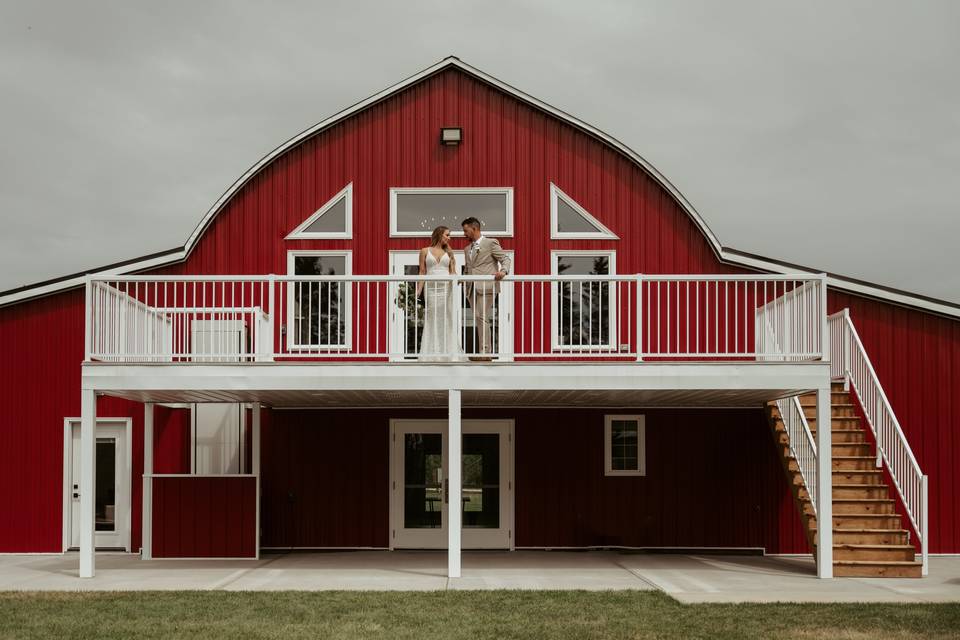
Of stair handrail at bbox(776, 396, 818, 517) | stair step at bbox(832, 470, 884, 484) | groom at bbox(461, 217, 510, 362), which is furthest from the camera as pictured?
stair step at bbox(832, 470, 884, 484)

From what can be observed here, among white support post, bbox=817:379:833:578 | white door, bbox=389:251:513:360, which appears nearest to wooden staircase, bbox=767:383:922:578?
white support post, bbox=817:379:833:578

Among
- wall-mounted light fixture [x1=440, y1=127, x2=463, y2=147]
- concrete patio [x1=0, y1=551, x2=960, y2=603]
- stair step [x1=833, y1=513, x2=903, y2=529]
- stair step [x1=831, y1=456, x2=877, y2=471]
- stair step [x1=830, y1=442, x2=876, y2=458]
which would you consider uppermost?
wall-mounted light fixture [x1=440, y1=127, x2=463, y2=147]

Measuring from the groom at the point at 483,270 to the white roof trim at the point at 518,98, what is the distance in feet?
14.8

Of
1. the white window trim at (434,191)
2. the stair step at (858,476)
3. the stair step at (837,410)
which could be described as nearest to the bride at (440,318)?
the white window trim at (434,191)

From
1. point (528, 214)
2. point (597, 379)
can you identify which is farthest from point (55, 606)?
point (528, 214)

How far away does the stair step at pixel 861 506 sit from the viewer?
14164 millimetres

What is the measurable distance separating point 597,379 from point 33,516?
9.50 m

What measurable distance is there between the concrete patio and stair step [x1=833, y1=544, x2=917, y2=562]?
0.35 m

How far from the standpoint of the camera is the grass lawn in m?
9.77

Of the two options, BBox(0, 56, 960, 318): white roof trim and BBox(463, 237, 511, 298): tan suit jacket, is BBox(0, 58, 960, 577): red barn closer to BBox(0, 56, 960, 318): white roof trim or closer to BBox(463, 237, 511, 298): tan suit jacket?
BBox(0, 56, 960, 318): white roof trim

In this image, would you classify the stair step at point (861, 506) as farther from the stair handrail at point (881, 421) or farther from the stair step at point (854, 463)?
the stair step at point (854, 463)

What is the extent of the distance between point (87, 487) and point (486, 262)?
5816mm

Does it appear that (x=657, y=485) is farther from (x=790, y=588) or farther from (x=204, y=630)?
(x=204, y=630)

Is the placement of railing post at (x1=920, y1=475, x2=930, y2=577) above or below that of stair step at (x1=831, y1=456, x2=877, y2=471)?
below
